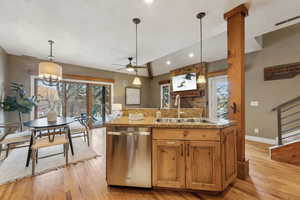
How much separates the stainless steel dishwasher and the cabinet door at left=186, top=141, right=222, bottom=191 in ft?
1.65

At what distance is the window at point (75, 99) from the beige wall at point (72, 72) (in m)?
0.31

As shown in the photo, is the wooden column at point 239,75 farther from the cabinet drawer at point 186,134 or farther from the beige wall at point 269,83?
the beige wall at point 269,83

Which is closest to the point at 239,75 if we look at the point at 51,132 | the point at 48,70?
the point at 48,70

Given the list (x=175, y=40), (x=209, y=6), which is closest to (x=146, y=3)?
(x=209, y=6)

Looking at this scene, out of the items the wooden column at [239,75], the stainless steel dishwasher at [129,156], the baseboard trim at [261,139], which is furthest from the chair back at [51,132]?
the baseboard trim at [261,139]

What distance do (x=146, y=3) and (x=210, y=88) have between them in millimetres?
3788

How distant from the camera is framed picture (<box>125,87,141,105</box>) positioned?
649cm

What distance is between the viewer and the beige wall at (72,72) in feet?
12.8

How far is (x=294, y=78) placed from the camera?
3.15 meters

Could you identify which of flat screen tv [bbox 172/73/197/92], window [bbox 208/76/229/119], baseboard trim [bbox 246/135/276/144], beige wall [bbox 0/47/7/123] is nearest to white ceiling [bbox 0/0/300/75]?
beige wall [bbox 0/47/7/123]

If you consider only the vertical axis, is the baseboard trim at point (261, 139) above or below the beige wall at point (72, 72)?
below

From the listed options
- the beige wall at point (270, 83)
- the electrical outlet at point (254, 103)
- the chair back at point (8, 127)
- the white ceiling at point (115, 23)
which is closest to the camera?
the white ceiling at point (115, 23)

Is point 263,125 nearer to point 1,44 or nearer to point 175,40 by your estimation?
point 175,40

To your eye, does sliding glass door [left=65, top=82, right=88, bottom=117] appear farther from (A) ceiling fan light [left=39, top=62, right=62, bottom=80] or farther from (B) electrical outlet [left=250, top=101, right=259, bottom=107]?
(B) electrical outlet [left=250, top=101, right=259, bottom=107]
